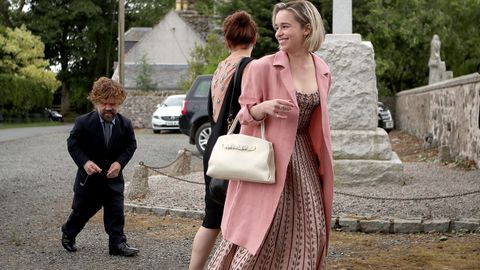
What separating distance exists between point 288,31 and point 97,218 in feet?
17.6

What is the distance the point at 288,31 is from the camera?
169 inches

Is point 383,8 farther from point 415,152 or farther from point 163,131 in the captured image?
point 415,152

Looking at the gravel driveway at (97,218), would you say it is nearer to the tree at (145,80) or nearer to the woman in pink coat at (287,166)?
the woman in pink coat at (287,166)

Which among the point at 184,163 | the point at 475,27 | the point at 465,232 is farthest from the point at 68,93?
the point at 465,232

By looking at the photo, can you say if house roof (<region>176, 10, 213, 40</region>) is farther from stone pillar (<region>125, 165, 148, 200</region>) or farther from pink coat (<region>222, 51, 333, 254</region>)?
pink coat (<region>222, 51, 333, 254</region>)

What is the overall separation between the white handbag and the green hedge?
43417mm

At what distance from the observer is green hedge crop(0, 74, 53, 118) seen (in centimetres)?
4705

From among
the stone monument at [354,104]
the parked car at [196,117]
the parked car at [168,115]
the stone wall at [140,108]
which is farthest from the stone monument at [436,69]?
the stone monument at [354,104]

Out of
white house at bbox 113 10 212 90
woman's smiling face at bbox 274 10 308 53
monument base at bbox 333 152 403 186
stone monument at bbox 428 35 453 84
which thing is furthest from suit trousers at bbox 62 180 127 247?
white house at bbox 113 10 212 90

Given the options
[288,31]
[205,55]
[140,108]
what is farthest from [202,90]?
[140,108]

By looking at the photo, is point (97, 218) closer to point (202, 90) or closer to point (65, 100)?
point (202, 90)

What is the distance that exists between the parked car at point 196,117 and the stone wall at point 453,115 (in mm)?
4883

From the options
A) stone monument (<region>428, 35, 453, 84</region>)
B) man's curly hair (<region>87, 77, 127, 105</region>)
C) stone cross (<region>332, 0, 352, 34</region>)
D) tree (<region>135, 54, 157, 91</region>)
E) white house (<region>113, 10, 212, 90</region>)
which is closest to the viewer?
man's curly hair (<region>87, 77, 127, 105</region>)

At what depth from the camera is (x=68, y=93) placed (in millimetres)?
68875
